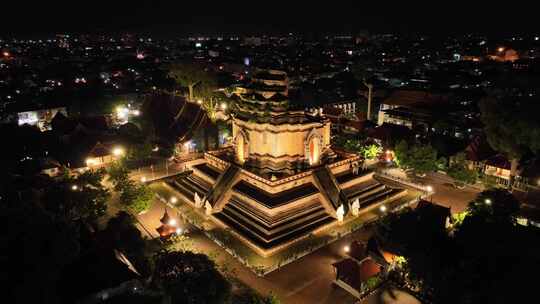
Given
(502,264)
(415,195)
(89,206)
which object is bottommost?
(415,195)

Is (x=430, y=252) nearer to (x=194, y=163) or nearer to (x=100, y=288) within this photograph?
(x=100, y=288)

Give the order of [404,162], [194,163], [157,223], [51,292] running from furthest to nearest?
[194,163]
[404,162]
[157,223]
[51,292]

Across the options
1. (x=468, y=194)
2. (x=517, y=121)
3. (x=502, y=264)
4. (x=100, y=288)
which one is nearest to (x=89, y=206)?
(x=100, y=288)

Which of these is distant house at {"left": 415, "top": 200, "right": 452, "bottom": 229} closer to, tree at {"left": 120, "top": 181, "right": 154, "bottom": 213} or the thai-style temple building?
the thai-style temple building

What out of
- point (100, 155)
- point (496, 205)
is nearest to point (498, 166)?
point (496, 205)

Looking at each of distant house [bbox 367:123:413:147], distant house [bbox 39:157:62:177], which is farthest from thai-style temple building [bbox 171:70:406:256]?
distant house [bbox 39:157:62:177]

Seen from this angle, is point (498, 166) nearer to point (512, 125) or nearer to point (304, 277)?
point (512, 125)
